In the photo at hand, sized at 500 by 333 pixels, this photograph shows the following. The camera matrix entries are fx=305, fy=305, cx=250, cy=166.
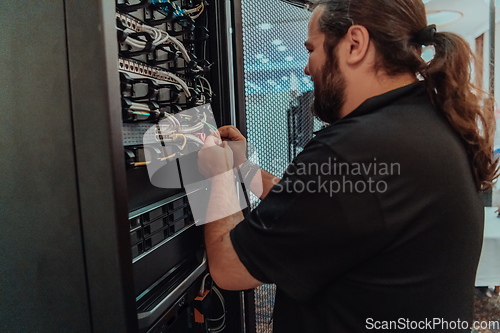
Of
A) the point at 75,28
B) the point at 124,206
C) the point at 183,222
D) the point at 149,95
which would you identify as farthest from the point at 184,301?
the point at 75,28

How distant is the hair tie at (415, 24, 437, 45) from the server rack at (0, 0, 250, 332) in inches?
30.2

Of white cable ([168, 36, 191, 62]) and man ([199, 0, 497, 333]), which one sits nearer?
man ([199, 0, 497, 333])

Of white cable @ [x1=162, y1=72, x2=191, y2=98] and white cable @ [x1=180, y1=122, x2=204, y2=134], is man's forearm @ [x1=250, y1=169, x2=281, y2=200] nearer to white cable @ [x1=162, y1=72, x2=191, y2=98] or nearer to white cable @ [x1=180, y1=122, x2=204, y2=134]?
white cable @ [x1=180, y1=122, x2=204, y2=134]

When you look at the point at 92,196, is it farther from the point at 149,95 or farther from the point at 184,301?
the point at 184,301

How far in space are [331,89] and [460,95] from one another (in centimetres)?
30

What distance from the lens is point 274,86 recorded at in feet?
3.85

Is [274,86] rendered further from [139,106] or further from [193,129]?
[139,106]

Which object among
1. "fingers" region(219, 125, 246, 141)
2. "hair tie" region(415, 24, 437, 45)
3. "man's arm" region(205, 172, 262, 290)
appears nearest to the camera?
"man's arm" region(205, 172, 262, 290)

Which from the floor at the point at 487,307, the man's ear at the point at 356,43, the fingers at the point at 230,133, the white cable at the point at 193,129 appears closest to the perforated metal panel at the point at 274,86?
the fingers at the point at 230,133

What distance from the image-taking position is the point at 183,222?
32.4 inches

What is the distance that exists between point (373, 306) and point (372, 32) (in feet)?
2.17

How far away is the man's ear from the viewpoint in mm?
782

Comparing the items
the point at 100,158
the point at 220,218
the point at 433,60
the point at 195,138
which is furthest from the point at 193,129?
the point at 433,60

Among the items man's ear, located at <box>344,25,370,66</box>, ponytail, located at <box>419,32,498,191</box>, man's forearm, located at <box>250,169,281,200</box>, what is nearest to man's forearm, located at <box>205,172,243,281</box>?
man's forearm, located at <box>250,169,281,200</box>
